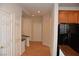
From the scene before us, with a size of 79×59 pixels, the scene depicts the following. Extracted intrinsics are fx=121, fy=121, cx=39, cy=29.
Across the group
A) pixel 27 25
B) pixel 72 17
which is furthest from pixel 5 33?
pixel 27 25

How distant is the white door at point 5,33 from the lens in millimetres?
2676

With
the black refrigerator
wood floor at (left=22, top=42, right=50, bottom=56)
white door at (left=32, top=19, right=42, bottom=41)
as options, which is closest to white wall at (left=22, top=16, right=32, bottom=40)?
white door at (left=32, top=19, right=42, bottom=41)

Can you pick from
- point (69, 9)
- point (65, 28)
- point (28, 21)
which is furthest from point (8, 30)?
point (28, 21)

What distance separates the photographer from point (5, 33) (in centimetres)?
286

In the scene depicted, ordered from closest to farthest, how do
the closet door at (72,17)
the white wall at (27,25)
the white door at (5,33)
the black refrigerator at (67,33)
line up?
the white door at (5,33) < the black refrigerator at (67,33) < the closet door at (72,17) < the white wall at (27,25)

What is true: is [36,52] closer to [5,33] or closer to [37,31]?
[5,33]

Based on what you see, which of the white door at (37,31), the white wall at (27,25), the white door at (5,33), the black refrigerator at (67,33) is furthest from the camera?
the white door at (37,31)

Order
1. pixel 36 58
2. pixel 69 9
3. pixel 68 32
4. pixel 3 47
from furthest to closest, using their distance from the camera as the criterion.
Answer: pixel 69 9 → pixel 68 32 → pixel 3 47 → pixel 36 58

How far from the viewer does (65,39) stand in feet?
9.59

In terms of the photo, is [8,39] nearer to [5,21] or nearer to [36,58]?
[5,21]

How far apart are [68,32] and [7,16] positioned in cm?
152

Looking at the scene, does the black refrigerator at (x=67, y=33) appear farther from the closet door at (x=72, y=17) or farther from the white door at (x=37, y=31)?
the white door at (x=37, y=31)

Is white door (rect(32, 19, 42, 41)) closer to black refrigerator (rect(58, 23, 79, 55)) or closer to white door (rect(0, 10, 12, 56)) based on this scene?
white door (rect(0, 10, 12, 56))

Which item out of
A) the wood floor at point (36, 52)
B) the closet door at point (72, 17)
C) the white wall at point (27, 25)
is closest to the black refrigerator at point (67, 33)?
the closet door at point (72, 17)
